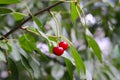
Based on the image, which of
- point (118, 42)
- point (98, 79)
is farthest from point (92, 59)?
point (118, 42)

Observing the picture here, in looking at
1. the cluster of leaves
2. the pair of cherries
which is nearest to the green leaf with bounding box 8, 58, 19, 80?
the cluster of leaves

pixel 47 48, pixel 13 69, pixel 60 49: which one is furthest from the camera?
pixel 47 48

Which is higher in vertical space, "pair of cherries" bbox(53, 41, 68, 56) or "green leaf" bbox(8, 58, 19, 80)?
"green leaf" bbox(8, 58, 19, 80)

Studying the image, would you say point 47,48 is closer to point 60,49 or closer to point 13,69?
point 13,69

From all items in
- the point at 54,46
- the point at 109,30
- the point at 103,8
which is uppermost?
the point at 103,8

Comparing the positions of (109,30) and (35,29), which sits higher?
(109,30)

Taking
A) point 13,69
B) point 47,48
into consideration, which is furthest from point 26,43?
point 47,48

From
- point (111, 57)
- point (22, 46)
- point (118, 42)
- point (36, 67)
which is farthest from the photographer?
point (111, 57)

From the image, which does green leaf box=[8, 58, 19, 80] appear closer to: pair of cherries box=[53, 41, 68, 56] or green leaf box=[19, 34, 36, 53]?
green leaf box=[19, 34, 36, 53]

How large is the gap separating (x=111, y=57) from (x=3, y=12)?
1279mm

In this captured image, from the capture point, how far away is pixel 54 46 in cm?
83

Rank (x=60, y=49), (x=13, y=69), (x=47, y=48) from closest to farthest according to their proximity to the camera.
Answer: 1. (x=60, y=49)
2. (x=13, y=69)
3. (x=47, y=48)

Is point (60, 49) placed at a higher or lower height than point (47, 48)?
lower

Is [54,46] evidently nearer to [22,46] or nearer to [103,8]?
[22,46]
